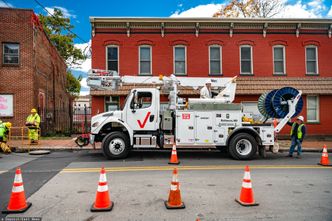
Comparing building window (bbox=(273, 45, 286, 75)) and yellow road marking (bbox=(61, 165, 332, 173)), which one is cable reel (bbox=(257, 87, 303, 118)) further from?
building window (bbox=(273, 45, 286, 75))

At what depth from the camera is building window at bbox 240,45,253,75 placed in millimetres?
16531

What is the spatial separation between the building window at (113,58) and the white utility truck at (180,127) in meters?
7.09

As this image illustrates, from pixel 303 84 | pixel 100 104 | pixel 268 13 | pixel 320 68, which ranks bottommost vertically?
pixel 100 104

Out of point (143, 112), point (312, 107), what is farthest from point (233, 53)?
point (143, 112)

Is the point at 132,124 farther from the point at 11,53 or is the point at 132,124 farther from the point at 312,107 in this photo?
the point at 312,107

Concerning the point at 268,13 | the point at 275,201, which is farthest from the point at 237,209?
the point at 268,13

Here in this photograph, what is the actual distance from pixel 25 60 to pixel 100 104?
5562 millimetres

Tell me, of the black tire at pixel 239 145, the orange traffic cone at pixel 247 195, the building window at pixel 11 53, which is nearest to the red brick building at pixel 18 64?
the building window at pixel 11 53

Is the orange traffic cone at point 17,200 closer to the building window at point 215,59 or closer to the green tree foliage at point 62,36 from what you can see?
the building window at point 215,59

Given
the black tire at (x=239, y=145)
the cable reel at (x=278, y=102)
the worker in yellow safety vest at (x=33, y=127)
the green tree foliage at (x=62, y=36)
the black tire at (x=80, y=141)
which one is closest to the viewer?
the black tire at (x=239, y=145)

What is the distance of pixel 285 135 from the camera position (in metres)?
15.9

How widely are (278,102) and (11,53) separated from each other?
1587 centimetres

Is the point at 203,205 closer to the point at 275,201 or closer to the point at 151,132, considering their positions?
the point at 275,201

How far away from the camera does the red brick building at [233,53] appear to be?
51.8 ft
